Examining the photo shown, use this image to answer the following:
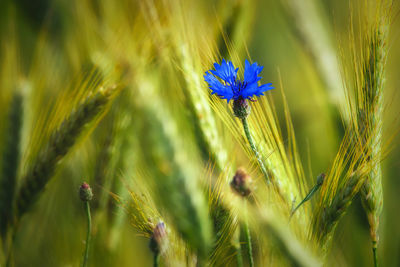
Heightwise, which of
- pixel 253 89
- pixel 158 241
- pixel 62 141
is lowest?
pixel 158 241

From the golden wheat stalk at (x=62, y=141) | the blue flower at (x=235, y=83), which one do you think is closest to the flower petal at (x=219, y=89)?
the blue flower at (x=235, y=83)

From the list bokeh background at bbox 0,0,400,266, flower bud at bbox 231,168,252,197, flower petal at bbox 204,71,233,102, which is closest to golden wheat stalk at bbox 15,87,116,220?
bokeh background at bbox 0,0,400,266

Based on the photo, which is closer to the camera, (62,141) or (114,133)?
(62,141)

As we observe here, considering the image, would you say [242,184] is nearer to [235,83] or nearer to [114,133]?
[235,83]

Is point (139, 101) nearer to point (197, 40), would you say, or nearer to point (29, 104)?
point (197, 40)

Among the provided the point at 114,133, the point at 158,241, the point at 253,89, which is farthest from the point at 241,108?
the point at 114,133

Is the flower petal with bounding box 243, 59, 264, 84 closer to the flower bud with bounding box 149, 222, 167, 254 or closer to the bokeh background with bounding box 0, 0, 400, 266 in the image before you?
the bokeh background with bounding box 0, 0, 400, 266
